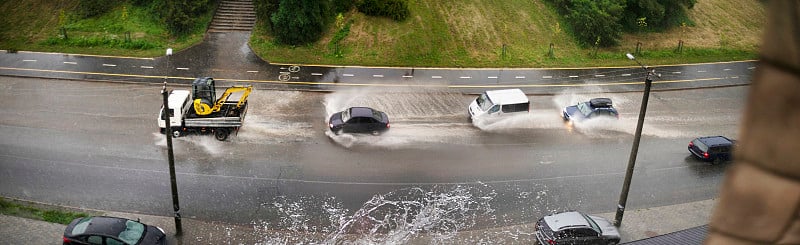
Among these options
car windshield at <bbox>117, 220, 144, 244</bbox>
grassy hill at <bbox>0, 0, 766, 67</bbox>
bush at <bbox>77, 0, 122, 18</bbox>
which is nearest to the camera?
car windshield at <bbox>117, 220, 144, 244</bbox>

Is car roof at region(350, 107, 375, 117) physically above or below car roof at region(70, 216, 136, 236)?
above

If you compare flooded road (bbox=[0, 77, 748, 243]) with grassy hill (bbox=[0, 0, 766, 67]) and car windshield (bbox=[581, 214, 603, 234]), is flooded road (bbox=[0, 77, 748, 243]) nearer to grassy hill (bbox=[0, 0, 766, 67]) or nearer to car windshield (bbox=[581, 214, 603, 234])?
car windshield (bbox=[581, 214, 603, 234])

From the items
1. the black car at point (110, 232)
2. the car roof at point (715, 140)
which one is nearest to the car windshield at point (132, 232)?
the black car at point (110, 232)

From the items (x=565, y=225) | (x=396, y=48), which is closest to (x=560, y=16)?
(x=396, y=48)

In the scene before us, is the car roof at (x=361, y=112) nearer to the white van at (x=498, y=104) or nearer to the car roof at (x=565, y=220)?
the white van at (x=498, y=104)

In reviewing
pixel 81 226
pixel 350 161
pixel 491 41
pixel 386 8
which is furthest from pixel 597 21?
pixel 81 226

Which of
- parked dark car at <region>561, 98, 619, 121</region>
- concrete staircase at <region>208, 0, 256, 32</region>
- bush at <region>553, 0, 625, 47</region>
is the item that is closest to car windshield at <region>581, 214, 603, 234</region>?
parked dark car at <region>561, 98, 619, 121</region>
